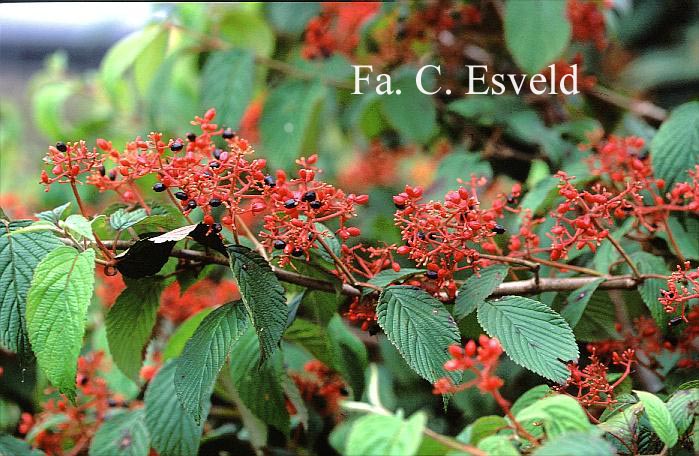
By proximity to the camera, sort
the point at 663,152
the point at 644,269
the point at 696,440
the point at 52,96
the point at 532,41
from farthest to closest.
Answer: the point at 52,96, the point at 532,41, the point at 663,152, the point at 644,269, the point at 696,440

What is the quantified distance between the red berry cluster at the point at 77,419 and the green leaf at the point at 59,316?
Result: 0.34 metres

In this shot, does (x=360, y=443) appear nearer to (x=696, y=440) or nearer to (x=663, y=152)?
(x=696, y=440)

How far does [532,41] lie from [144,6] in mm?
782

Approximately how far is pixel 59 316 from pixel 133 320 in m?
0.22

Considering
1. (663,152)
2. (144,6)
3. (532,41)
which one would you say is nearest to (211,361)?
(663,152)

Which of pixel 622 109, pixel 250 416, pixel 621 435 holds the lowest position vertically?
pixel 250 416

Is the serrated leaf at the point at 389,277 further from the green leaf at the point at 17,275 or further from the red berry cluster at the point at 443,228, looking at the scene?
the green leaf at the point at 17,275

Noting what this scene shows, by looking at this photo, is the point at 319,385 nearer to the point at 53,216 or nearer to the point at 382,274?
the point at 382,274

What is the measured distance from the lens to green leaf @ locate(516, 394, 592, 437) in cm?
59

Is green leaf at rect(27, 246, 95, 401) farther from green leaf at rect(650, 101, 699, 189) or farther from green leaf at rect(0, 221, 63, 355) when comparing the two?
green leaf at rect(650, 101, 699, 189)

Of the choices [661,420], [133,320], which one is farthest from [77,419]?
A: [661,420]

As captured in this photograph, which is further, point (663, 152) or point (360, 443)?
point (663, 152)

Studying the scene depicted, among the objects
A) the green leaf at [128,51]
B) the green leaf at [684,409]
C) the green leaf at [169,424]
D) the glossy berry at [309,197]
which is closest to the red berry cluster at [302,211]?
the glossy berry at [309,197]

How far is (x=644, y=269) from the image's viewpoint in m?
0.96
